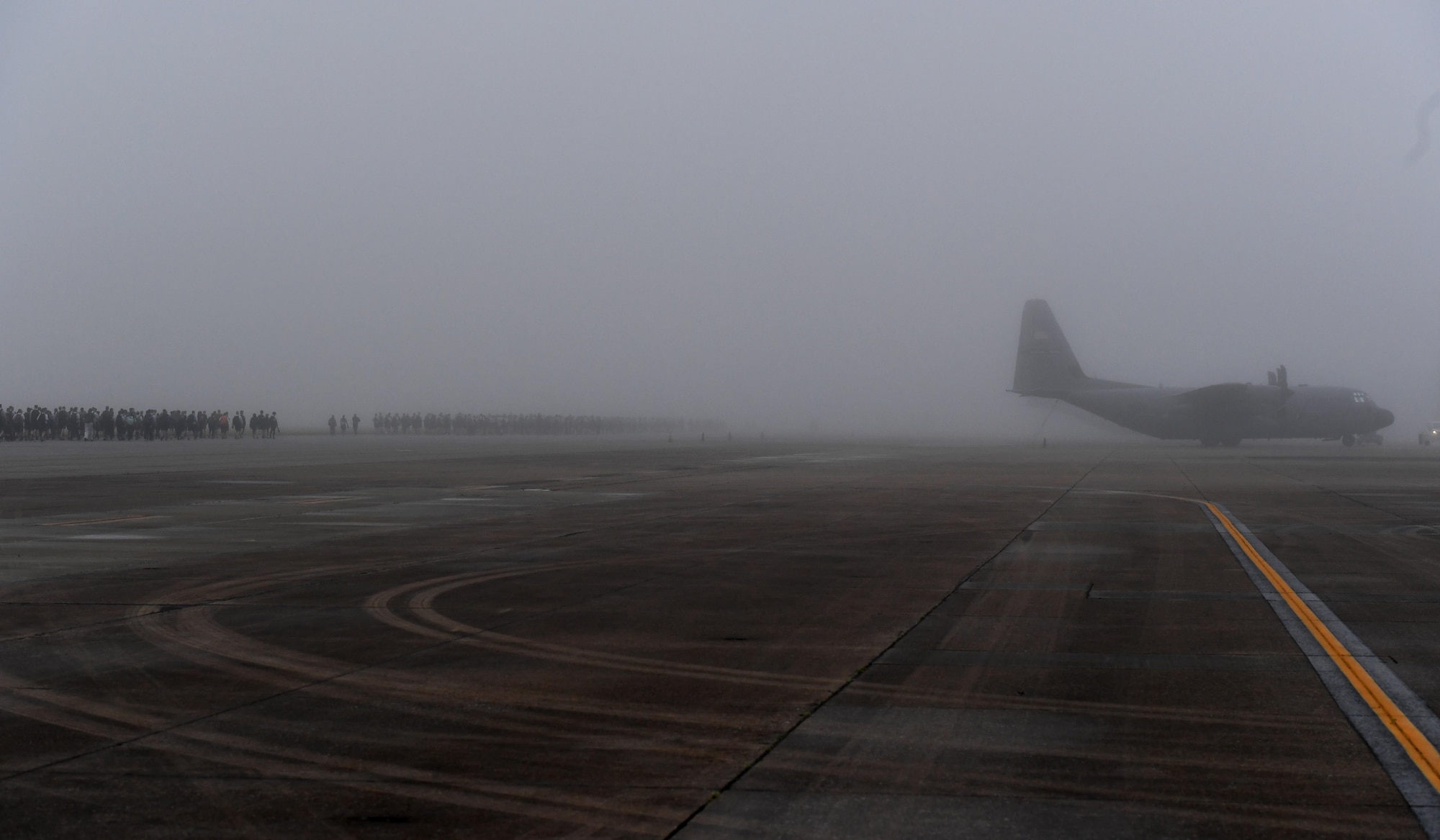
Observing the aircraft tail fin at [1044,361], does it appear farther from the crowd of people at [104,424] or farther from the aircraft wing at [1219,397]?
the crowd of people at [104,424]

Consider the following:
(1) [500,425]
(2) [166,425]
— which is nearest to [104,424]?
(2) [166,425]

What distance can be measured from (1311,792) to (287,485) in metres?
27.5

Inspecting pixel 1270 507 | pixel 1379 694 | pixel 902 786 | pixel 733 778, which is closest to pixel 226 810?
pixel 733 778

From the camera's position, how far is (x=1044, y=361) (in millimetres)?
78375

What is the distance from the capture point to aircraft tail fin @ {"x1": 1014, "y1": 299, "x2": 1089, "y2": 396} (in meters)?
77.8

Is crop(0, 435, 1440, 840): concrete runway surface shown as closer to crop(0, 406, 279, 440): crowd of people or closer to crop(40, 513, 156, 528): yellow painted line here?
crop(40, 513, 156, 528): yellow painted line

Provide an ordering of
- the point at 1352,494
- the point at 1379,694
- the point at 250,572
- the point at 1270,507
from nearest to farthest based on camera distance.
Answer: the point at 1379,694 < the point at 250,572 < the point at 1270,507 < the point at 1352,494

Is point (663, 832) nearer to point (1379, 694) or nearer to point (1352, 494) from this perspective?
point (1379, 694)

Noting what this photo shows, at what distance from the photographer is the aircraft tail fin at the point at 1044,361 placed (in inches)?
3063

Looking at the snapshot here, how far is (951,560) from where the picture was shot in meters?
14.5

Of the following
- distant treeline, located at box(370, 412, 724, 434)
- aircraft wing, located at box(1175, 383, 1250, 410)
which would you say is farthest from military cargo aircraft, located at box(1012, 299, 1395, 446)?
distant treeline, located at box(370, 412, 724, 434)

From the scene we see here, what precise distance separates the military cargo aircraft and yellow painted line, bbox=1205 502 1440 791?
59552 mm

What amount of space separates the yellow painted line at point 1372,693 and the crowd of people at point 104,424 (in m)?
74.4

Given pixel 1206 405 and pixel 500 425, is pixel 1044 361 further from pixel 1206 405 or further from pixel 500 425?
pixel 500 425
